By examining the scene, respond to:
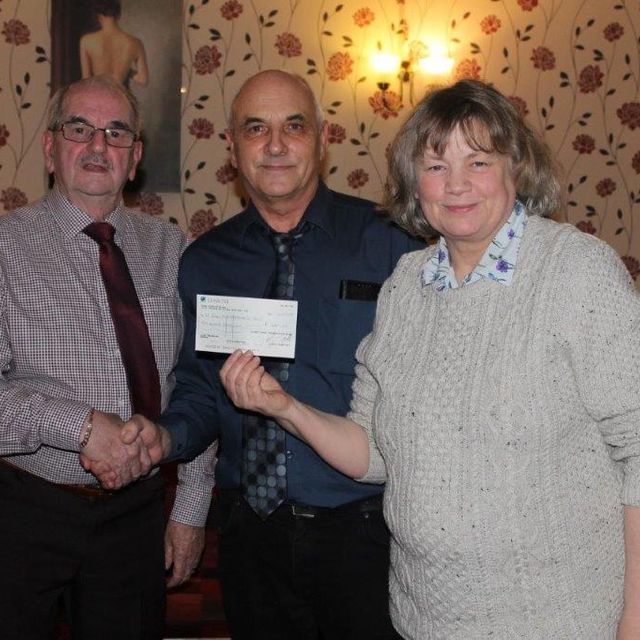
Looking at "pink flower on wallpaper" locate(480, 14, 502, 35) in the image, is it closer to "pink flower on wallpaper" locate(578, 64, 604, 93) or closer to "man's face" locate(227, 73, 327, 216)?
"pink flower on wallpaper" locate(578, 64, 604, 93)

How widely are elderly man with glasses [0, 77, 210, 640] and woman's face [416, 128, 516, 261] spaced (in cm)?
94

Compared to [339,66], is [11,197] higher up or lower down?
lower down

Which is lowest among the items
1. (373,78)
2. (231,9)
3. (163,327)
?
(163,327)

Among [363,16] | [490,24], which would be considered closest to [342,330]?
[363,16]

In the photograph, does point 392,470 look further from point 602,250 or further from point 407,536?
point 602,250

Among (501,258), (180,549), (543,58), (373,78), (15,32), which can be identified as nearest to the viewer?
(501,258)

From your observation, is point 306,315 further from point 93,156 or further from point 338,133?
point 338,133

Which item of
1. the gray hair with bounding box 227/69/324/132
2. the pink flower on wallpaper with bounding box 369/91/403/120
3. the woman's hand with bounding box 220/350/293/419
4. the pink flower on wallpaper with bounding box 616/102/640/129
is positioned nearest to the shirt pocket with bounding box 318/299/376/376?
the woman's hand with bounding box 220/350/293/419

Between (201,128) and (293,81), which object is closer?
(293,81)

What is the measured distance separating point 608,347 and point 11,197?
13.4 ft

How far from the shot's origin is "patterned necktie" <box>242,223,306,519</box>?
6.67ft

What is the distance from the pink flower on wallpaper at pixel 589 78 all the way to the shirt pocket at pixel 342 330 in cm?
367

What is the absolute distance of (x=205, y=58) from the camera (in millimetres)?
4758

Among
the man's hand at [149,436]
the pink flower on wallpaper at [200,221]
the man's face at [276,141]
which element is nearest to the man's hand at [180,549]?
the man's hand at [149,436]
